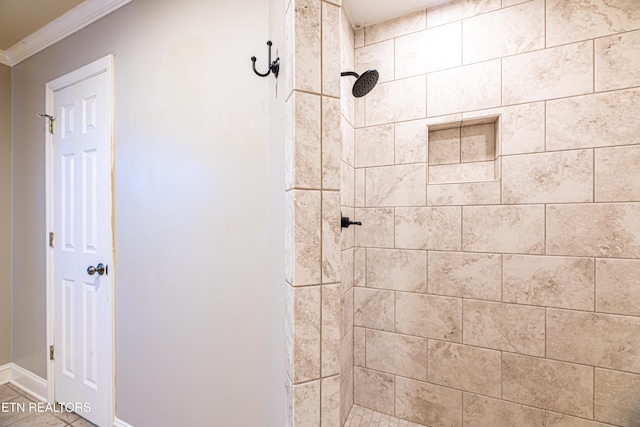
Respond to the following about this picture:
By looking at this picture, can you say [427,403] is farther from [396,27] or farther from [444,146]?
[396,27]

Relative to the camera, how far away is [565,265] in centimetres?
129

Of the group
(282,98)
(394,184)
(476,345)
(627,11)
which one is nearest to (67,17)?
(282,98)

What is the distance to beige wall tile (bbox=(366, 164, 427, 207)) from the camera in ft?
5.23

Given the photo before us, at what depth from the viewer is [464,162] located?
1561 mm

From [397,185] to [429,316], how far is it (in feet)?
2.77

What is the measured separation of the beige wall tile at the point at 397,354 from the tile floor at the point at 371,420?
27 cm

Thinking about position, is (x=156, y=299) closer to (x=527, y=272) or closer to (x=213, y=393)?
(x=213, y=393)

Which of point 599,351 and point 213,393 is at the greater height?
point 599,351

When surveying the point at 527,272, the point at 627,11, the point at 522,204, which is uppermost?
the point at 627,11

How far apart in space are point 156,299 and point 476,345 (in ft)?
5.89

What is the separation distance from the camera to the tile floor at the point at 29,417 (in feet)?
5.24

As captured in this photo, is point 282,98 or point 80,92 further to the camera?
point 80,92

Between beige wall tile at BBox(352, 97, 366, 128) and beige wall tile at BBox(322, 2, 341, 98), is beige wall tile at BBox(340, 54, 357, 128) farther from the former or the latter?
beige wall tile at BBox(322, 2, 341, 98)

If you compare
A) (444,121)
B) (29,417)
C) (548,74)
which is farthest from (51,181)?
(548,74)
